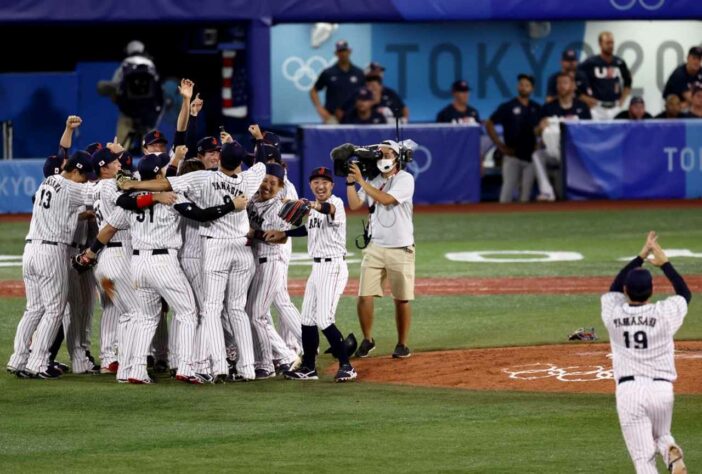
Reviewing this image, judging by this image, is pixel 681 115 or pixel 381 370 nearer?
pixel 381 370

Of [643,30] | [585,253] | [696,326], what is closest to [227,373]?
[696,326]

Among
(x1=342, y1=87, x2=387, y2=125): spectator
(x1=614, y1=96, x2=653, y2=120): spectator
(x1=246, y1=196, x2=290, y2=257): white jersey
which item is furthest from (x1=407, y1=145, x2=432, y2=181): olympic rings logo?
(x1=246, y1=196, x2=290, y2=257): white jersey

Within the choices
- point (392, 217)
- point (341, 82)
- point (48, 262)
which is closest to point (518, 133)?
point (341, 82)

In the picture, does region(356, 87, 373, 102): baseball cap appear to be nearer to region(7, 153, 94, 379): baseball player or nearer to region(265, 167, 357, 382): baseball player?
region(265, 167, 357, 382): baseball player

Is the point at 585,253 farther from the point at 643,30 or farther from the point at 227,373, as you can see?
the point at 643,30

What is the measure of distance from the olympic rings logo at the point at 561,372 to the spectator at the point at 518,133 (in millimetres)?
11728

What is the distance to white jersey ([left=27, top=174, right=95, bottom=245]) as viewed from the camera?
1166cm

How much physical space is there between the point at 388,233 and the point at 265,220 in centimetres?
129

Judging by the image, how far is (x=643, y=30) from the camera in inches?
1160

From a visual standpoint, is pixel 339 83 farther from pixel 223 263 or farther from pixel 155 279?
pixel 155 279

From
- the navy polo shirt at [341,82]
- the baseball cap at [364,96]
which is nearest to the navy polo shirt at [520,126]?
the baseball cap at [364,96]

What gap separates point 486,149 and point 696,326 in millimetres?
10994

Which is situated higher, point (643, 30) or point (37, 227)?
point (643, 30)

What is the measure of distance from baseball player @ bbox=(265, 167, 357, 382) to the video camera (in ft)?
1.03
